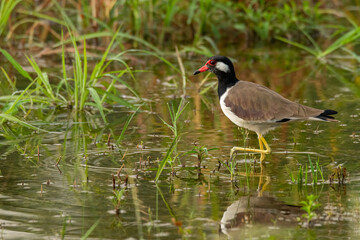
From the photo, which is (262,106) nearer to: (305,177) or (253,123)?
(253,123)

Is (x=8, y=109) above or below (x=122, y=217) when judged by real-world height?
above

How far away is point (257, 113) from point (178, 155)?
86cm

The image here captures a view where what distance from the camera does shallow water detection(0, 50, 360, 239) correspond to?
5078 mm

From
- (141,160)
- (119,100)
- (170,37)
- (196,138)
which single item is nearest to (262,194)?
(141,160)

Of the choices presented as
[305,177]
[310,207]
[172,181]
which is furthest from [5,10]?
[310,207]

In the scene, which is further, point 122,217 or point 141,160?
point 141,160

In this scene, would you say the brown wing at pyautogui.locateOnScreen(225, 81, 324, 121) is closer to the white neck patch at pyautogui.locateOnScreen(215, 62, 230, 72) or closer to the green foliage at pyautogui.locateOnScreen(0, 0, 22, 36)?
the white neck patch at pyautogui.locateOnScreen(215, 62, 230, 72)

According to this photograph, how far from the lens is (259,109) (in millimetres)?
7008

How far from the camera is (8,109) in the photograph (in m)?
7.86

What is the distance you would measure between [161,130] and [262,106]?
5.11 ft

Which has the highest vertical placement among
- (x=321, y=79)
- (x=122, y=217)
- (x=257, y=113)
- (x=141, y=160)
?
(x=321, y=79)

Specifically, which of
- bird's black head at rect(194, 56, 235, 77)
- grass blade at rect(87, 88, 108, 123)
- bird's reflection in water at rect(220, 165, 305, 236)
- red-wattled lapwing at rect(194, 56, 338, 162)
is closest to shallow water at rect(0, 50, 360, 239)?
bird's reflection in water at rect(220, 165, 305, 236)

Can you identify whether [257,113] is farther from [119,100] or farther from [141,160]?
[119,100]

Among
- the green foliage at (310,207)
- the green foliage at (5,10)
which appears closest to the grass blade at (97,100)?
the green foliage at (5,10)
